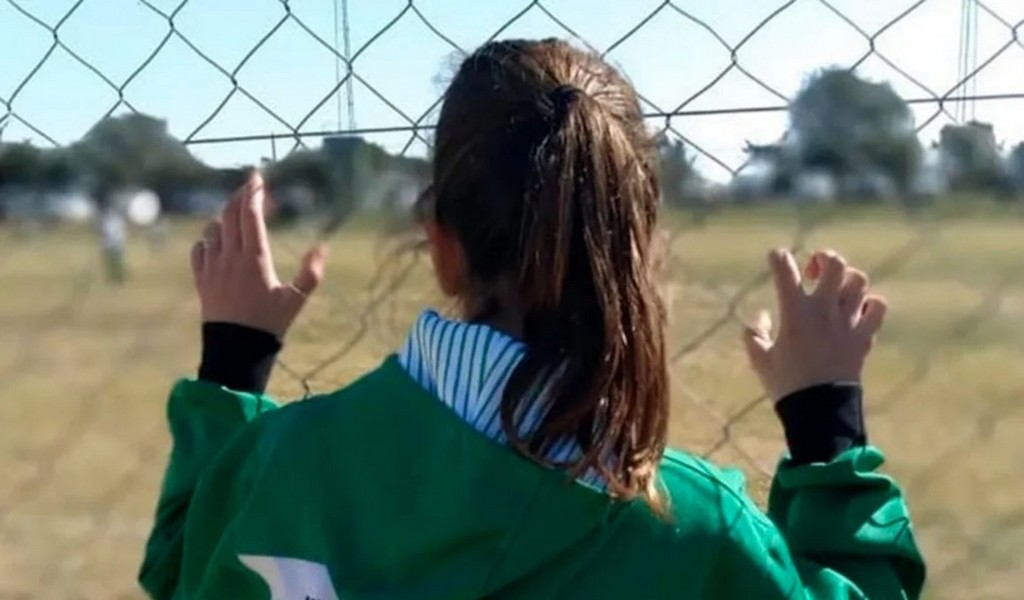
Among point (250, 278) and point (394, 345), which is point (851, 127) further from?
point (394, 345)

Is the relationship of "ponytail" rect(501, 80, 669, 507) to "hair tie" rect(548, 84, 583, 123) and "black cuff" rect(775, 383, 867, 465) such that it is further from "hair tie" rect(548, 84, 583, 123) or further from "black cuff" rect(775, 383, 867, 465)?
"black cuff" rect(775, 383, 867, 465)

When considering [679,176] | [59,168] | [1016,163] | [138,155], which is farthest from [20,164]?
[1016,163]

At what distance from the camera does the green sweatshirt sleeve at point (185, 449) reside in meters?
1.54

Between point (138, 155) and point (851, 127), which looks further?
point (138, 155)

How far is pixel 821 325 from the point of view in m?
1.42

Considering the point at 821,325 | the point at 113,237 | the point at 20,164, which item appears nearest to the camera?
the point at 821,325

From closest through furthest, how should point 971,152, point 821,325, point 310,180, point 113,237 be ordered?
point 821,325 < point 971,152 < point 310,180 < point 113,237

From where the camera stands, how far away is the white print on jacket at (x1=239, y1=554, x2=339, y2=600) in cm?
139

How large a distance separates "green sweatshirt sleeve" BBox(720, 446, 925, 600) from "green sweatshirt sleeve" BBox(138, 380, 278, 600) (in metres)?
0.40

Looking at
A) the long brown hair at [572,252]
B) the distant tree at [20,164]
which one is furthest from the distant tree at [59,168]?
the long brown hair at [572,252]

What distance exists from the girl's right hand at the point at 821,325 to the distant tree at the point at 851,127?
158mm

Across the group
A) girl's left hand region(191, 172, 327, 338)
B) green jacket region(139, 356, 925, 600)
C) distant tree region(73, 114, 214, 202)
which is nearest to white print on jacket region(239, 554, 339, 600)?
green jacket region(139, 356, 925, 600)

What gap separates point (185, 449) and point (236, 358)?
0.27 ft

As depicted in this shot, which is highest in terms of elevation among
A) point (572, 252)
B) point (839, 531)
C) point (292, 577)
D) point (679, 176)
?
point (679, 176)
